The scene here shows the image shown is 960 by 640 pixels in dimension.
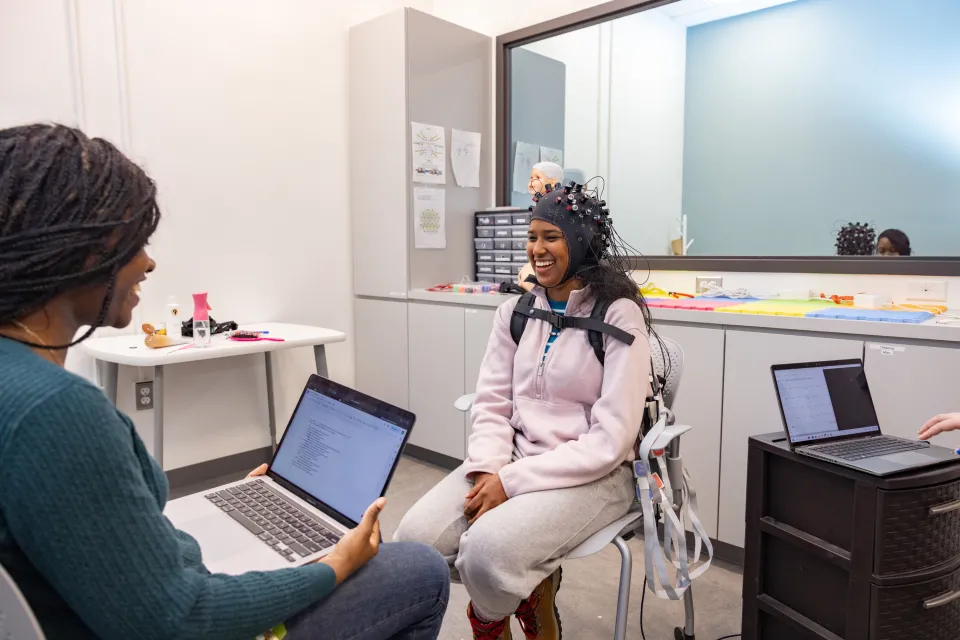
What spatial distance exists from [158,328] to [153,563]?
232 cm

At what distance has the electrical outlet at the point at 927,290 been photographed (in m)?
2.17

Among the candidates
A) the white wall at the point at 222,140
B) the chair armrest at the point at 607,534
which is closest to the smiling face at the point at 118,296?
the chair armrest at the point at 607,534

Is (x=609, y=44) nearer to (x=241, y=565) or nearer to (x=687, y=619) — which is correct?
(x=687, y=619)

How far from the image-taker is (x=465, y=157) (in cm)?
344

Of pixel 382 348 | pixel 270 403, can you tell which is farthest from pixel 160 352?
pixel 382 348

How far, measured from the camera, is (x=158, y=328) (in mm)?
2727

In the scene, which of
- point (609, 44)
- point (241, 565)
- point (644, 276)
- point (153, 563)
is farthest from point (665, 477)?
point (609, 44)

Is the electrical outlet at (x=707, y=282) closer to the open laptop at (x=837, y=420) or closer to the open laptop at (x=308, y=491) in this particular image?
the open laptop at (x=837, y=420)

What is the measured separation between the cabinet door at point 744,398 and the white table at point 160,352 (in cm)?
158

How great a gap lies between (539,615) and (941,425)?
1.00m

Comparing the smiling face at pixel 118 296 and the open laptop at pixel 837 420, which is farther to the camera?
the open laptop at pixel 837 420

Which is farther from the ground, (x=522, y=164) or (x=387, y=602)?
(x=522, y=164)

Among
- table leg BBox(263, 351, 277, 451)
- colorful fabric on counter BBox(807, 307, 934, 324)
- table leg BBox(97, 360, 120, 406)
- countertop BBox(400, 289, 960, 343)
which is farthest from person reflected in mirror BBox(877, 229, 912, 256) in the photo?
table leg BBox(97, 360, 120, 406)

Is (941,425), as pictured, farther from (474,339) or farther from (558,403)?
(474,339)
